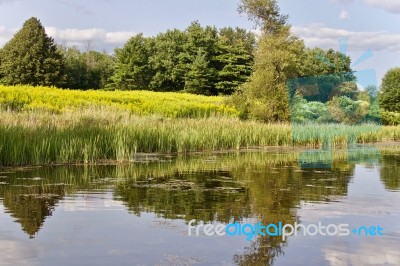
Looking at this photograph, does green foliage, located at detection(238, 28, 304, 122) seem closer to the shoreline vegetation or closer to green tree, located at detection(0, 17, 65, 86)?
the shoreline vegetation

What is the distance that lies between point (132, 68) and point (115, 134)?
45.4 meters

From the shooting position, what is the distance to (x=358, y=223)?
548 centimetres

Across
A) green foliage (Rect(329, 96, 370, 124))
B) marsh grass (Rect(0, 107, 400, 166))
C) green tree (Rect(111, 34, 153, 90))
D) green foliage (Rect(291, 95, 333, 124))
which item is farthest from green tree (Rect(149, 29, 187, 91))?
marsh grass (Rect(0, 107, 400, 166))

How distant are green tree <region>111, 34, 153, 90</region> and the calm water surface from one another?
151ft

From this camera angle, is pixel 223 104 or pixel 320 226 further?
pixel 223 104

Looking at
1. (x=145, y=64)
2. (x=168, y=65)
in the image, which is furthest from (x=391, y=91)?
(x=145, y=64)

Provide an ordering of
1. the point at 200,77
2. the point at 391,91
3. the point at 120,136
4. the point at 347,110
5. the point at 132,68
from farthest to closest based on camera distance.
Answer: the point at 132,68 → the point at 391,91 → the point at 200,77 → the point at 347,110 → the point at 120,136

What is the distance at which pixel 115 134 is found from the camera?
11992 mm

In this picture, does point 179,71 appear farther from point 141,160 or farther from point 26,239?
point 26,239

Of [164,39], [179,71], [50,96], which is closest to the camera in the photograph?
[50,96]

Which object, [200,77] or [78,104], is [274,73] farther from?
[200,77]

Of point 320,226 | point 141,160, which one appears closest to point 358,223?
point 320,226

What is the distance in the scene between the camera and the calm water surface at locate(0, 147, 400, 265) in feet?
13.9

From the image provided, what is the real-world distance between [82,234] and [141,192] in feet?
8.03
